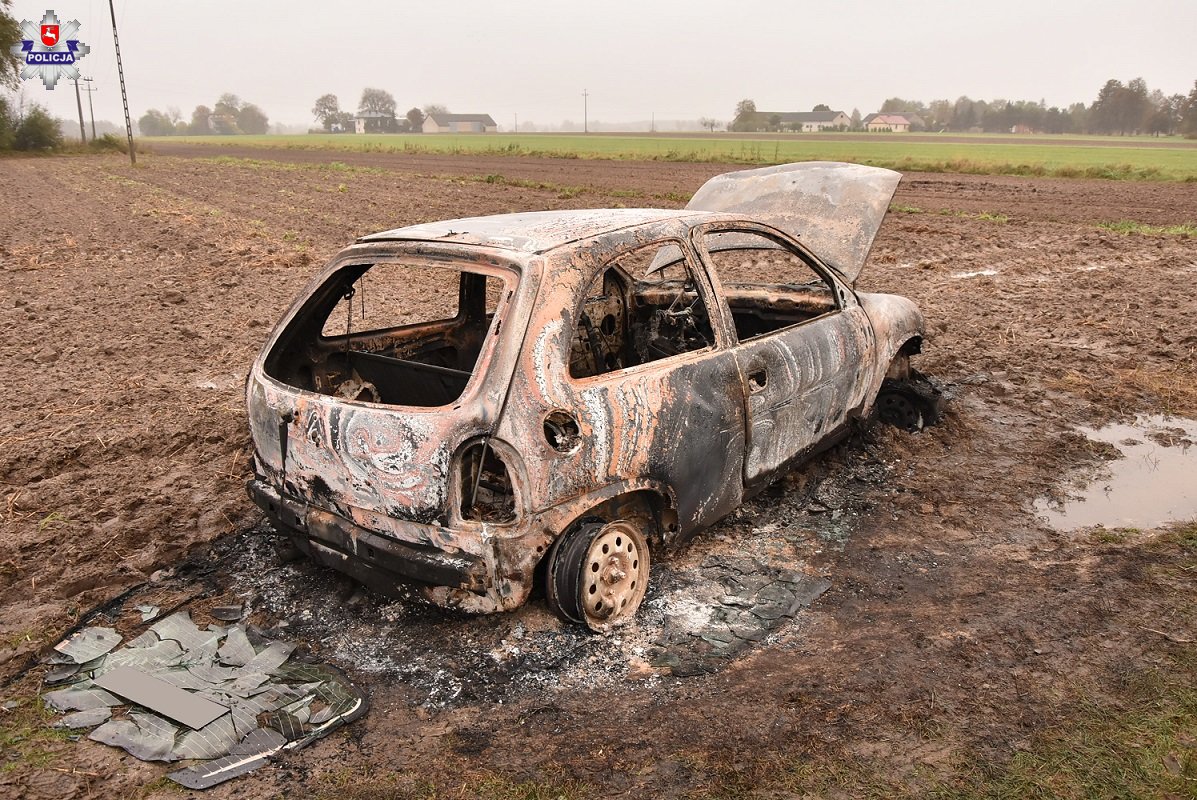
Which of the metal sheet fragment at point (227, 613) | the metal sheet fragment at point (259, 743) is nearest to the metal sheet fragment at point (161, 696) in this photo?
the metal sheet fragment at point (259, 743)

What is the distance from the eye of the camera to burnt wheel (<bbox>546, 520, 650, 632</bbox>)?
10.6 ft

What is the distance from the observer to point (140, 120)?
175250 millimetres

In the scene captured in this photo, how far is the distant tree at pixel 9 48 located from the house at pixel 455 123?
82791 mm

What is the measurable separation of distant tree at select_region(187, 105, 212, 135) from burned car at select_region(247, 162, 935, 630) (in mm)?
183567

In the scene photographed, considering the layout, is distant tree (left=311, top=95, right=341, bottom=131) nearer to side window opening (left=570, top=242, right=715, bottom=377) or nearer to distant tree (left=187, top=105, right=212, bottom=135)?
distant tree (left=187, top=105, right=212, bottom=135)

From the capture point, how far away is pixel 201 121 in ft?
541

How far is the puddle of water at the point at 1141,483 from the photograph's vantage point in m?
4.67

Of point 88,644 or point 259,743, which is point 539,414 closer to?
point 259,743

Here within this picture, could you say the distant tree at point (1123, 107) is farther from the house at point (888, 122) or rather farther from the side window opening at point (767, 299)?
the side window opening at point (767, 299)

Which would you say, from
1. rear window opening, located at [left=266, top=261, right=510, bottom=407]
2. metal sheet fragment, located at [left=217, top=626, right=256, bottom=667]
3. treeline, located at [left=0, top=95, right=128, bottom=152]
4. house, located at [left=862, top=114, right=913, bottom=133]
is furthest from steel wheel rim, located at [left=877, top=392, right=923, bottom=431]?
house, located at [left=862, top=114, right=913, bottom=133]

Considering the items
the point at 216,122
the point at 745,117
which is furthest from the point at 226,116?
the point at 745,117

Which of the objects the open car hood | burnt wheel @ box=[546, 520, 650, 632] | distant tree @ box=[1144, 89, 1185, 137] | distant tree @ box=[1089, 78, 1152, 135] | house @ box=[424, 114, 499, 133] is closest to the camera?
burnt wheel @ box=[546, 520, 650, 632]

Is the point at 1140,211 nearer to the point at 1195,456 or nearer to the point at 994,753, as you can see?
the point at 1195,456

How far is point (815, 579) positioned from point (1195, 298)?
820cm
